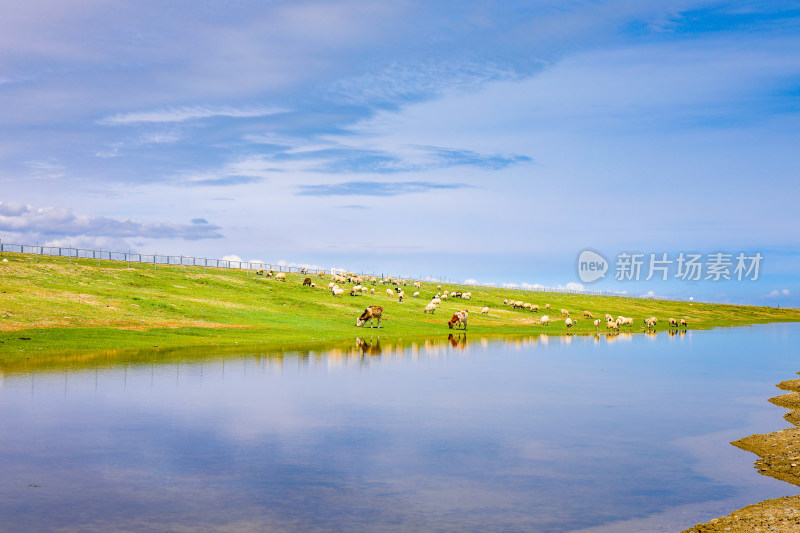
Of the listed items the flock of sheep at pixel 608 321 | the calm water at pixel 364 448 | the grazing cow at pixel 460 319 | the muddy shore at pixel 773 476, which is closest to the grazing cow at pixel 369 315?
the grazing cow at pixel 460 319

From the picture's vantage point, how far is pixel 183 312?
6912 centimetres

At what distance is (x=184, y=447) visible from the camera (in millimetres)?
21125

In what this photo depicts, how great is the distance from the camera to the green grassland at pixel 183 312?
52938 millimetres

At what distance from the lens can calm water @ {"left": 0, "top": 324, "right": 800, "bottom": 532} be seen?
15.3 meters

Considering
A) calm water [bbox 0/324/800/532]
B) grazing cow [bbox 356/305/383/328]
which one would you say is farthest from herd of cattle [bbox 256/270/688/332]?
calm water [bbox 0/324/800/532]

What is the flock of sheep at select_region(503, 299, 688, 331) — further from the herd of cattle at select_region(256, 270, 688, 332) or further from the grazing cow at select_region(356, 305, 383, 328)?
the grazing cow at select_region(356, 305, 383, 328)

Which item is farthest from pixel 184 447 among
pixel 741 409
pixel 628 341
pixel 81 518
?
pixel 628 341

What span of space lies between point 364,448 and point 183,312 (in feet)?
172

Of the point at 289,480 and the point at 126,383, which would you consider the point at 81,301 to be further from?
the point at 289,480

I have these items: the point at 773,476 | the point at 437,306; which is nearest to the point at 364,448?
the point at 773,476

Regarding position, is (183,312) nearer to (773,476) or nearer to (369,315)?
(369,315)

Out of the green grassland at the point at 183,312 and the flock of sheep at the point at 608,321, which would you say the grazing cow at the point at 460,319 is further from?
the flock of sheep at the point at 608,321

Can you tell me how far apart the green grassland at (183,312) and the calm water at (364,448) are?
12.6 metres

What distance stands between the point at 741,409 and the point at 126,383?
1230 inches
